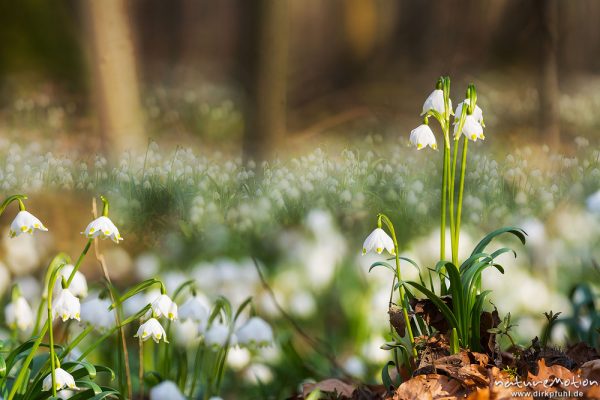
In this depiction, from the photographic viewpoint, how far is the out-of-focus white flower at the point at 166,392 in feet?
6.79

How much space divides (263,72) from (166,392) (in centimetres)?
114

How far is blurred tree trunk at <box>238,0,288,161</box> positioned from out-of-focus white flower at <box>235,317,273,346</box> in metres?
0.66

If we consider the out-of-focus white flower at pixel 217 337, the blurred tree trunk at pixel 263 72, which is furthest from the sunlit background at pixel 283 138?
the out-of-focus white flower at pixel 217 337

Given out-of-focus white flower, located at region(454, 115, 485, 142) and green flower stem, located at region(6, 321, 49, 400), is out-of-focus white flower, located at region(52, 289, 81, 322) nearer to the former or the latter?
green flower stem, located at region(6, 321, 49, 400)

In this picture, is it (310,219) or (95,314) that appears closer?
(95,314)

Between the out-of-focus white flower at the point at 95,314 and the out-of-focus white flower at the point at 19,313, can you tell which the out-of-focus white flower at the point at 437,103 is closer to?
the out-of-focus white flower at the point at 95,314

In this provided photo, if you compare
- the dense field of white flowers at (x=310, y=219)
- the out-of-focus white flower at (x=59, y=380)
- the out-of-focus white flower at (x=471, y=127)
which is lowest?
the out-of-focus white flower at (x=59, y=380)

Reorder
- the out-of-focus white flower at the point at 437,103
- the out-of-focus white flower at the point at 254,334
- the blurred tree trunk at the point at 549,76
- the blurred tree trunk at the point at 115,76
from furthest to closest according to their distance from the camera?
1. the blurred tree trunk at the point at 549,76
2. the blurred tree trunk at the point at 115,76
3. the out-of-focus white flower at the point at 254,334
4. the out-of-focus white flower at the point at 437,103

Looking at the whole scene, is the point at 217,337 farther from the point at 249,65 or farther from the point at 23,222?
the point at 249,65

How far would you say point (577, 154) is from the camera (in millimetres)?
2762

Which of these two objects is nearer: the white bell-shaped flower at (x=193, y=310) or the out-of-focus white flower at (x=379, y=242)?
the out-of-focus white flower at (x=379, y=242)

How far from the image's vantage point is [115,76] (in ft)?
8.60

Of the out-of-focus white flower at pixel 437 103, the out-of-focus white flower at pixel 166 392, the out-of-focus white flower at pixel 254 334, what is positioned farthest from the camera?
the out-of-focus white flower at pixel 254 334

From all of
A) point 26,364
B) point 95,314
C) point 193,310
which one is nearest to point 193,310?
point 193,310
